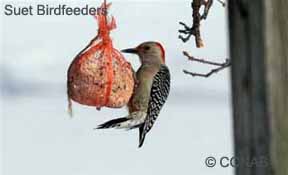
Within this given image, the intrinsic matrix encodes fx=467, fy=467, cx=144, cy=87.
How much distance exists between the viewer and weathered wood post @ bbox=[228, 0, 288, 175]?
381mm

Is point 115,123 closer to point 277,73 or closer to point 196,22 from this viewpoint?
point 196,22

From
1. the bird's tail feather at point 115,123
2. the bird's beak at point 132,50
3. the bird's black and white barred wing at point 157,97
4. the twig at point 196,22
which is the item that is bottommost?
the bird's tail feather at point 115,123

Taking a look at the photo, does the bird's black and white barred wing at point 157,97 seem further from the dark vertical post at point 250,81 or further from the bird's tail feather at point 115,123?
the dark vertical post at point 250,81

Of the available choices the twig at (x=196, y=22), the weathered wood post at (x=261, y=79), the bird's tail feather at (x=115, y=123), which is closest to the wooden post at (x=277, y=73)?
the weathered wood post at (x=261, y=79)

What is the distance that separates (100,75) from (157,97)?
0.11 m

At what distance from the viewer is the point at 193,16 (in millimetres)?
818

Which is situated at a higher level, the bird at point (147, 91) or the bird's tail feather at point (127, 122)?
the bird at point (147, 91)

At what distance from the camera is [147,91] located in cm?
82

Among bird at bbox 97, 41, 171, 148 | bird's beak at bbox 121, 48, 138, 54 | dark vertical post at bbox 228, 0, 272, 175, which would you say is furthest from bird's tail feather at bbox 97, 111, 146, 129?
dark vertical post at bbox 228, 0, 272, 175

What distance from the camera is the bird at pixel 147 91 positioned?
0.82m

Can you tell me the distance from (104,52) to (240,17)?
53 centimetres

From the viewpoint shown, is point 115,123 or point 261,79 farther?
point 115,123

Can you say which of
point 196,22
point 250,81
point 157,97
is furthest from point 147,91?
point 250,81

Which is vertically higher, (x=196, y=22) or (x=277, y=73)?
(x=196, y=22)
